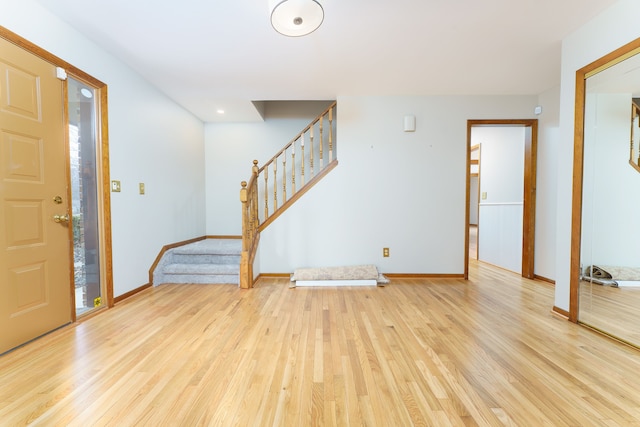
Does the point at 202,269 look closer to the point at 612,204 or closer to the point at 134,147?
the point at 134,147

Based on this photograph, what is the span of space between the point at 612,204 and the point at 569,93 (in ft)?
3.31

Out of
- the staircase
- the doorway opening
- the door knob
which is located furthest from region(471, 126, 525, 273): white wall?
the door knob

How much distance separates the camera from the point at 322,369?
1638mm

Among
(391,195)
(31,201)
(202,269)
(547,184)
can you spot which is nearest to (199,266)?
(202,269)

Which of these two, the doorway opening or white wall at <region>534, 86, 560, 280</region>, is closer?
white wall at <region>534, 86, 560, 280</region>

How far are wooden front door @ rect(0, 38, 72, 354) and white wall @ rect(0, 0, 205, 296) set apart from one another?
0.94ft

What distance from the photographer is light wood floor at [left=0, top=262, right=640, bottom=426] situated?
129 cm

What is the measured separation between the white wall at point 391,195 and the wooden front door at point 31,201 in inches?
84.2

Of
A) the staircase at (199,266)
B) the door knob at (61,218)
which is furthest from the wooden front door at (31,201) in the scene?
the staircase at (199,266)

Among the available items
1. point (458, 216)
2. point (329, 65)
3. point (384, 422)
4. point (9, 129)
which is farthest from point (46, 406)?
point (458, 216)

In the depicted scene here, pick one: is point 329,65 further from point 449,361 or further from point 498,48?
point 449,361

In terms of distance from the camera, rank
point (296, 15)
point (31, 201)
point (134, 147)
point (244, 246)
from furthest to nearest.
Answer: point (244, 246), point (134, 147), point (31, 201), point (296, 15)

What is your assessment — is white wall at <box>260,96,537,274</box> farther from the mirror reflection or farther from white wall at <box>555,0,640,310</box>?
the mirror reflection

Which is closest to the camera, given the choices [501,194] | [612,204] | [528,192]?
[612,204]
